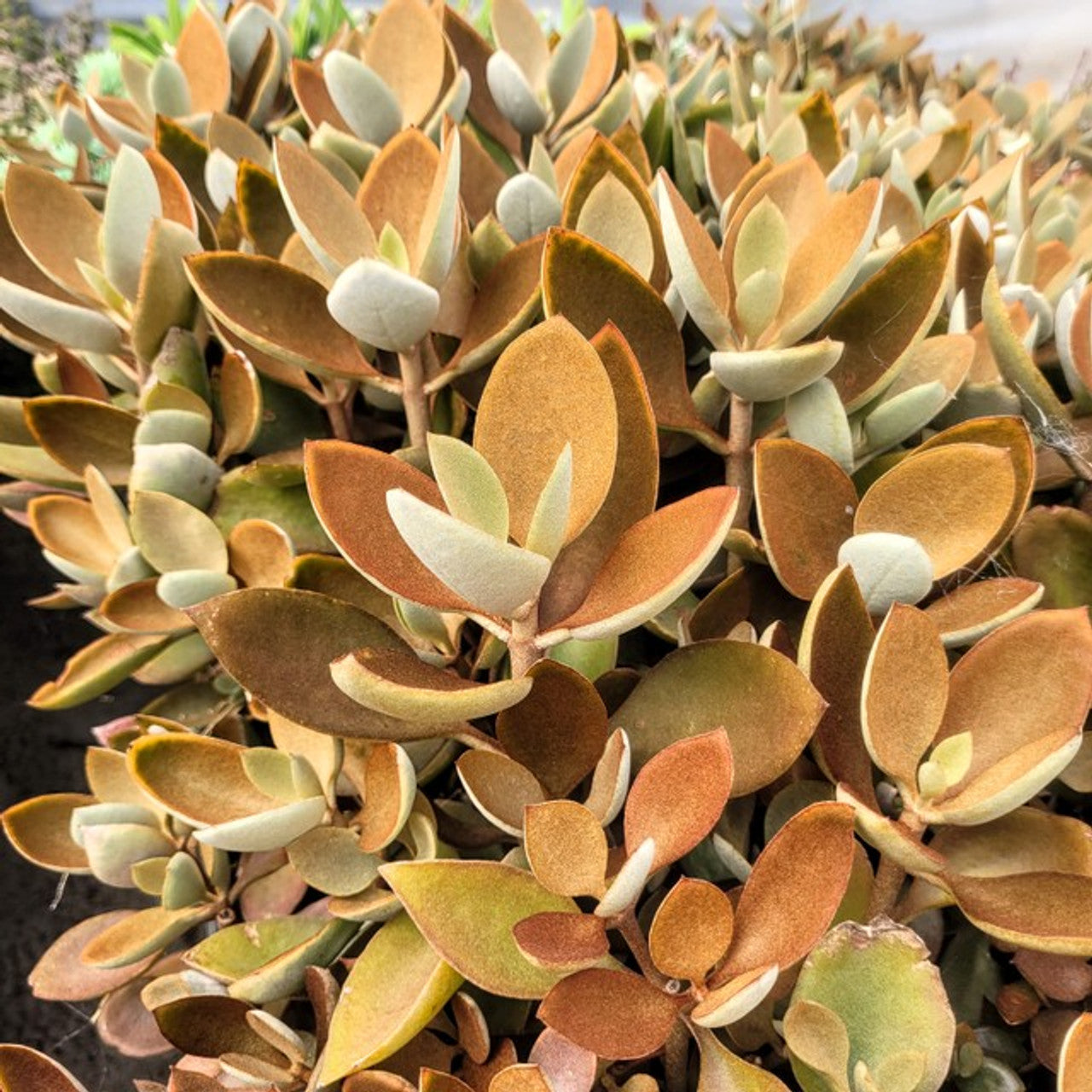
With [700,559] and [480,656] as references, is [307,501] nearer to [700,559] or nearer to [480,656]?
[480,656]

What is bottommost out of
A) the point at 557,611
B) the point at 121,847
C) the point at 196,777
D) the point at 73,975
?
the point at 73,975

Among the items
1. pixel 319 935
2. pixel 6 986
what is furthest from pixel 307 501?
pixel 6 986

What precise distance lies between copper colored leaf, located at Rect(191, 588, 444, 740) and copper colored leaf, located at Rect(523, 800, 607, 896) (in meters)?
0.07

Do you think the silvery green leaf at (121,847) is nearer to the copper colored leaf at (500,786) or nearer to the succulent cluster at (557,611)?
the succulent cluster at (557,611)

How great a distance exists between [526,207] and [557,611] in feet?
1.11

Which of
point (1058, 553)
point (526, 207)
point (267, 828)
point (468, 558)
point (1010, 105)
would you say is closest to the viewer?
point (468, 558)

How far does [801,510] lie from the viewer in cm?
52

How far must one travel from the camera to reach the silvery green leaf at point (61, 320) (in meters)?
0.64

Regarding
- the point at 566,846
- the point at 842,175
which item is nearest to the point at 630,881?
the point at 566,846

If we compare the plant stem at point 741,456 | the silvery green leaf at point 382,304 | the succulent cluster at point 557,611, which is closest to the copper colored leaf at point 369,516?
the succulent cluster at point 557,611

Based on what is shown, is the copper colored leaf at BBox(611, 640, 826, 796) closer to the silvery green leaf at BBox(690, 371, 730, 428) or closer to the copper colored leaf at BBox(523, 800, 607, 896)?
the copper colored leaf at BBox(523, 800, 607, 896)

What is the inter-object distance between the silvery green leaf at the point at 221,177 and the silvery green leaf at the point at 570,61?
297 mm

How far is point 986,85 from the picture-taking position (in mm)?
1672

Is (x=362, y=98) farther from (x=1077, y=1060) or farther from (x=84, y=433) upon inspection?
(x=1077, y=1060)
